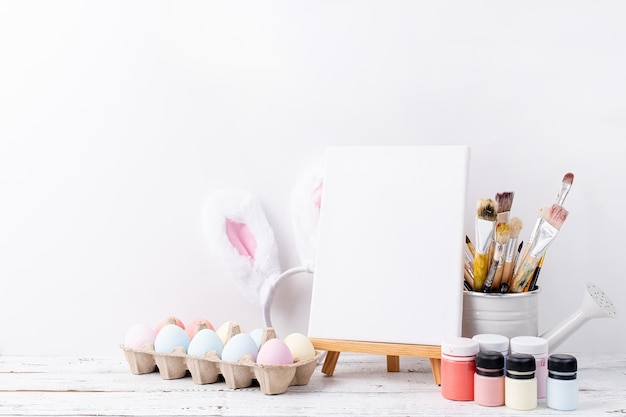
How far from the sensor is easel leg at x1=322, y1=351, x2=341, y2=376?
122 cm

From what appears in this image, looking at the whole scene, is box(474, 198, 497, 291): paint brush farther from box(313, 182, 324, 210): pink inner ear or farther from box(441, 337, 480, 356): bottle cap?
box(313, 182, 324, 210): pink inner ear

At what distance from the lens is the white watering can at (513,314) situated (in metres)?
1.17

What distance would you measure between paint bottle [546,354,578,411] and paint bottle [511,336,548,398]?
29mm

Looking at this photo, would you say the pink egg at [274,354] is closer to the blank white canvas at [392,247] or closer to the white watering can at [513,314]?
the blank white canvas at [392,247]

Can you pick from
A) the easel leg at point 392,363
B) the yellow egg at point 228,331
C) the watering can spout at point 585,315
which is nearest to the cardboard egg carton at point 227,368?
the yellow egg at point 228,331

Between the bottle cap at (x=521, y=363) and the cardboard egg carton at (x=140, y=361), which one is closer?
the bottle cap at (x=521, y=363)

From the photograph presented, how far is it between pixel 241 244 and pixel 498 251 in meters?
0.48

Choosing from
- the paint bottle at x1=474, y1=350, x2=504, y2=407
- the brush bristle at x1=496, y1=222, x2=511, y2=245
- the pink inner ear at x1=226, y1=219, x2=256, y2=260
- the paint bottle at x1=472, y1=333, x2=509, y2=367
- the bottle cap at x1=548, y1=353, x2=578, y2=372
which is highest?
the brush bristle at x1=496, y1=222, x2=511, y2=245

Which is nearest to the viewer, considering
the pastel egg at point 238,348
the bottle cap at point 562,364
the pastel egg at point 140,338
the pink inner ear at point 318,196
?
the bottle cap at point 562,364

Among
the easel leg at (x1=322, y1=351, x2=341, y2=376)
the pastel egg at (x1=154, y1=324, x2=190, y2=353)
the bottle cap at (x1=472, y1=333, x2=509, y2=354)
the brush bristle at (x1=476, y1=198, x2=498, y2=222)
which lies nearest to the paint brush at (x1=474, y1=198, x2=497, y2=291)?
the brush bristle at (x1=476, y1=198, x2=498, y2=222)

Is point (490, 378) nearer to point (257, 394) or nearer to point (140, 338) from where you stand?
point (257, 394)

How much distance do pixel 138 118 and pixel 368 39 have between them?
0.46m

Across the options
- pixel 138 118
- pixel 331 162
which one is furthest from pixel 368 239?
pixel 138 118

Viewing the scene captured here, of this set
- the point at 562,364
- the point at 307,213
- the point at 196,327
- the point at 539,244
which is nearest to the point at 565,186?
the point at 539,244
